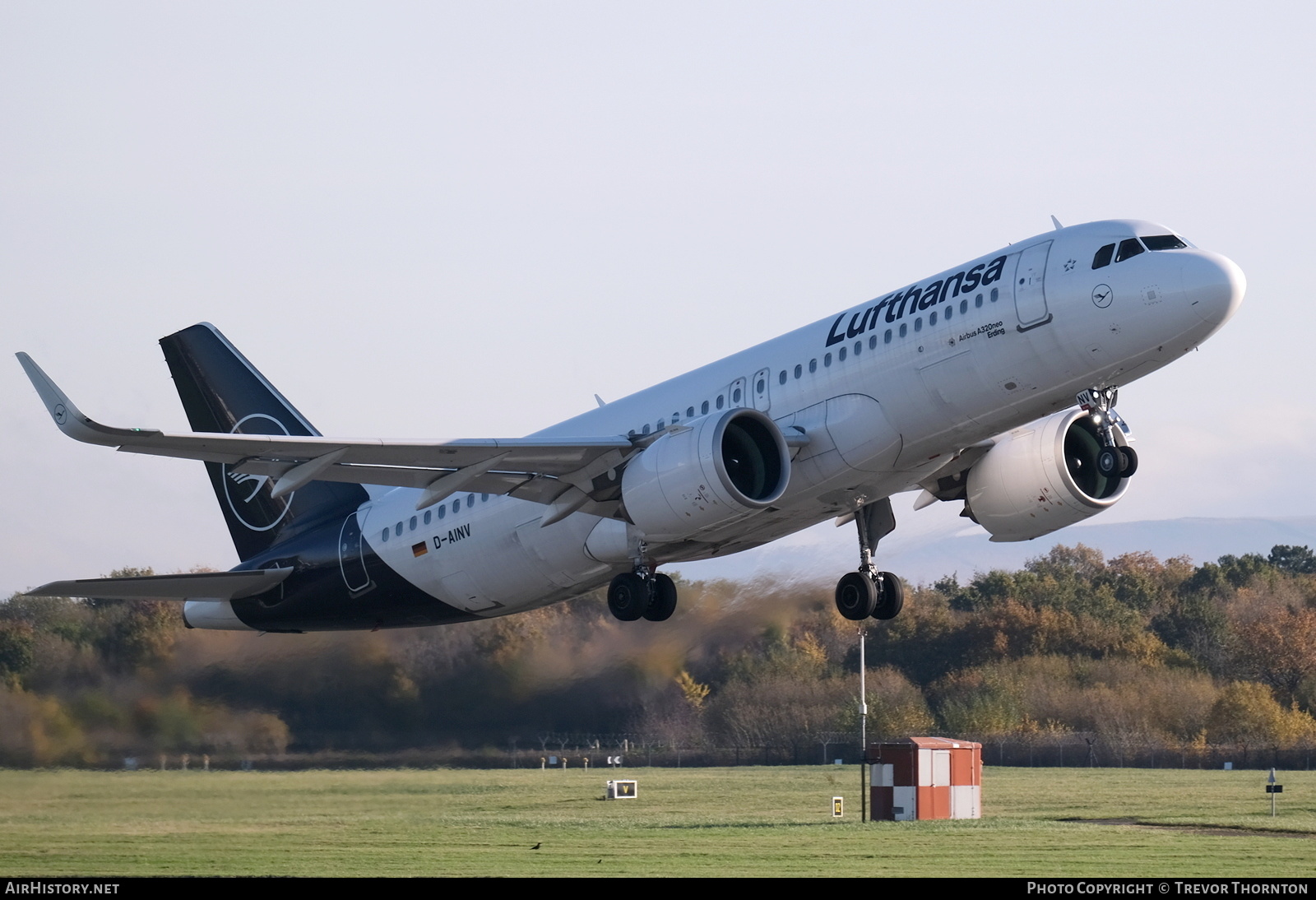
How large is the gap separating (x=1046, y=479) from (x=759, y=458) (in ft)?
19.5

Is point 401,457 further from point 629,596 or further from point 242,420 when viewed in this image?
point 242,420

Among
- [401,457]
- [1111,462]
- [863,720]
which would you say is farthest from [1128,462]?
[863,720]

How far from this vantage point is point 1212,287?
973 inches

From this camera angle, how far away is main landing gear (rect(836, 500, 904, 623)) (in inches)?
1271

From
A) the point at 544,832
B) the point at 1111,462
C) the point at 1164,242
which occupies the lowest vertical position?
the point at 544,832

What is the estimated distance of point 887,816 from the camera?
43.9 metres

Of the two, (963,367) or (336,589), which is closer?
(963,367)

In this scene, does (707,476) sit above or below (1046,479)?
below

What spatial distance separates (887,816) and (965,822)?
2157mm

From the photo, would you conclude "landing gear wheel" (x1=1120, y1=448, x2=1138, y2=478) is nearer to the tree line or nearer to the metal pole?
the tree line

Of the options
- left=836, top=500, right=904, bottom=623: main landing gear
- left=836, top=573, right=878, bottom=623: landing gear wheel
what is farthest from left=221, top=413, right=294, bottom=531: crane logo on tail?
left=836, top=500, right=904, bottom=623: main landing gear

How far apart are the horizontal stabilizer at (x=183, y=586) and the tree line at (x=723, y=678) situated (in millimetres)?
871

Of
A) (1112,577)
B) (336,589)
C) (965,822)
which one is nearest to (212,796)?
(336,589)
